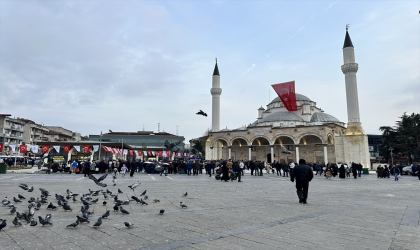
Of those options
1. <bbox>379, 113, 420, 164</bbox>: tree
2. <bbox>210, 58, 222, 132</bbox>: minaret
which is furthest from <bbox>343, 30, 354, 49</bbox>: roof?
<bbox>210, 58, 222, 132</bbox>: minaret

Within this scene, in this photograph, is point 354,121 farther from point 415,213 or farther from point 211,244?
point 211,244

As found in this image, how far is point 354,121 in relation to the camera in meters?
34.3

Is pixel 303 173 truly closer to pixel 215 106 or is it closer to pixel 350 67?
pixel 350 67

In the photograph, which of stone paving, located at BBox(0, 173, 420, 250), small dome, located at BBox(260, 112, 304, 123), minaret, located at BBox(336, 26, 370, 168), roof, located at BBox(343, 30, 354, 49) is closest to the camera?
stone paving, located at BBox(0, 173, 420, 250)

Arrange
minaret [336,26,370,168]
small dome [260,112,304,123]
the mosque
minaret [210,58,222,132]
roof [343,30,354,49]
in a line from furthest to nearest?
minaret [210,58,222,132], small dome [260,112,304,123], roof [343,30,354,49], the mosque, minaret [336,26,370,168]

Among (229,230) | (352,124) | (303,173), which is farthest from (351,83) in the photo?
(229,230)

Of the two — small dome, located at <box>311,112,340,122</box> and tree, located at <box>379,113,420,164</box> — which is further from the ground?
small dome, located at <box>311,112,340,122</box>

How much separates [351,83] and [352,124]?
5.50m

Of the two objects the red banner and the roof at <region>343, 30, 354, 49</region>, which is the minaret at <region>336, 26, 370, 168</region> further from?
the red banner

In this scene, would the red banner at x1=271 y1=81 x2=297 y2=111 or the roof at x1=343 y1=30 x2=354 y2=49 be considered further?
the red banner at x1=271 y1=81 x2=297 y2=111

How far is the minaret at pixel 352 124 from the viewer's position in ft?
108

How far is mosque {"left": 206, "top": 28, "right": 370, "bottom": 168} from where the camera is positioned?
112 ft

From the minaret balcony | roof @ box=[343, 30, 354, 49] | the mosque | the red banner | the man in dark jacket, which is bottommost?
the man in dark jacket

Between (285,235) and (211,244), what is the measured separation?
1214mm
